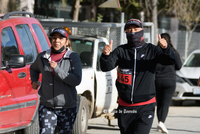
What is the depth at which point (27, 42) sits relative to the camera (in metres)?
6.11

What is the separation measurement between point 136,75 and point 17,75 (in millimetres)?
1800

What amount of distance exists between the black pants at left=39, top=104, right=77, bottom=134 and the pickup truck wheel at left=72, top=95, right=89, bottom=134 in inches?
84.2

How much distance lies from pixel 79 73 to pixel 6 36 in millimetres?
1546

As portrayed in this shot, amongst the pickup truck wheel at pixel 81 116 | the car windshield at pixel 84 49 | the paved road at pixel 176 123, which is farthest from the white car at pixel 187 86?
the pickup truck wheel at pixel 81 116

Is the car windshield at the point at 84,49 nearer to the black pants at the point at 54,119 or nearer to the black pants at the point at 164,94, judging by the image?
the black pants at the point at 164,94

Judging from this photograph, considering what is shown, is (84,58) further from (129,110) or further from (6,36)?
(129,110)

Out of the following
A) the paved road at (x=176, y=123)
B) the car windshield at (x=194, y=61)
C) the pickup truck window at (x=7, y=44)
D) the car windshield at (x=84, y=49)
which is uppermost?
the pickup truck window at (x=7, y=44)

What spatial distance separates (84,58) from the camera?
8.12 m

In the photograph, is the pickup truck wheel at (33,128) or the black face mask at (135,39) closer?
the black face mask at (135,39)

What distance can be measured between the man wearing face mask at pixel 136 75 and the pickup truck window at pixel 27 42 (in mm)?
1828

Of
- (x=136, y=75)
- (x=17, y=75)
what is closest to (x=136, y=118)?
(x=136, y=75)

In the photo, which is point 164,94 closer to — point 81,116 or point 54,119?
point 81,116

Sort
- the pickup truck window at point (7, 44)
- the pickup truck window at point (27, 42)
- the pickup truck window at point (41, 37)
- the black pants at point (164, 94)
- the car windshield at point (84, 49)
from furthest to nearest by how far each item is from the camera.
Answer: the car windshield at point (84, 49)
the black pants at point (164, 94)
the pickup truck window at point (41, 37)
the pickup truck window at point (27, 42)
the pickup truck window at point (7, 44)

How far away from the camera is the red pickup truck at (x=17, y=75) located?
5301 millimetres
